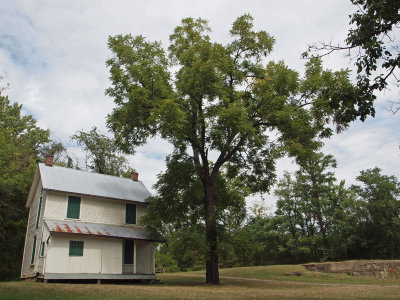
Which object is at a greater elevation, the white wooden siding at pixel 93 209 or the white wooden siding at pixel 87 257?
the white wooden siding at pixel 93 209

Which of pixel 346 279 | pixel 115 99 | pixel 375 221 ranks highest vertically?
pixel 115 99

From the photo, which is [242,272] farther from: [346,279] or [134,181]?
[134,181]

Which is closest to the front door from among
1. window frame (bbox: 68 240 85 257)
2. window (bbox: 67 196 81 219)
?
window frame (bbox: 68 240 85 257)

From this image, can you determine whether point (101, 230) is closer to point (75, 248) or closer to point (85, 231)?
point (85, 231)

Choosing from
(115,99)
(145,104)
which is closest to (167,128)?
(145,104)

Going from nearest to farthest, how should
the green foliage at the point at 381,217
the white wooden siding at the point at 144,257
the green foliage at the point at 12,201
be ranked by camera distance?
the white wooden siding at the point at 144,257 → the green foliage at the point at 12,201 → the green foliage at the point at 381,217

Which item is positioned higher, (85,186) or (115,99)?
(115,99)

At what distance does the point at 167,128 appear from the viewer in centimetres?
1812

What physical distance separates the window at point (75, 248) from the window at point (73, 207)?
1.84 m

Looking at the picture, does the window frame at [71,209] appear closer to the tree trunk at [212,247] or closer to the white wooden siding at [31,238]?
the white wooden siding at [31,238]

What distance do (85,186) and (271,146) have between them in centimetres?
1311

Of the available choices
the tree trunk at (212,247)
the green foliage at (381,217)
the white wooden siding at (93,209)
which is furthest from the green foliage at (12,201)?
the green foliage at (381,217)

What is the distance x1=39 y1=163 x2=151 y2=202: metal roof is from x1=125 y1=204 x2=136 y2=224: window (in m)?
0.58

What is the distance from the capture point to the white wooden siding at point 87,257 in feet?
66.5
